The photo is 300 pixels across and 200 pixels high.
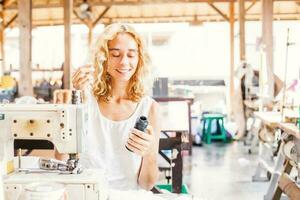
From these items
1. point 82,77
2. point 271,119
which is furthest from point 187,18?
point 82,77

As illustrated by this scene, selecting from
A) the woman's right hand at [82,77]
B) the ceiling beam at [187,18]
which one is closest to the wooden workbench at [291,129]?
the woman's right hand at [82,77]

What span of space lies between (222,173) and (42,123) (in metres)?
4.63

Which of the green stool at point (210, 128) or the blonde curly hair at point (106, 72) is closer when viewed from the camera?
the blonde curly hair at point (106, 72)

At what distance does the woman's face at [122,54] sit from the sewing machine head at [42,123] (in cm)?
53

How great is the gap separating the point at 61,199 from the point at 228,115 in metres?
9.06

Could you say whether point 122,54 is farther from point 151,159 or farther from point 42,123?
point 42,123

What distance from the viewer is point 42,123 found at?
1703 mm

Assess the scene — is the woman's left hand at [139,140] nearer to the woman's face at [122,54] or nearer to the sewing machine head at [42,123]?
the sewing machine head at [42,123]

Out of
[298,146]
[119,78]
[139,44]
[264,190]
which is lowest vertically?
[264,190]

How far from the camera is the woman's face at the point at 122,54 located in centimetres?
220

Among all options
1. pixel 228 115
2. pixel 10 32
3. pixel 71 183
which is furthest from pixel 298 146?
pixel 10 32

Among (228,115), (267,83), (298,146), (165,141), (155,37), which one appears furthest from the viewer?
(155,37)

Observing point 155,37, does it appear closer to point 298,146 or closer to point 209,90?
point 209,90

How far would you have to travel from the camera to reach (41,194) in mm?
1321
